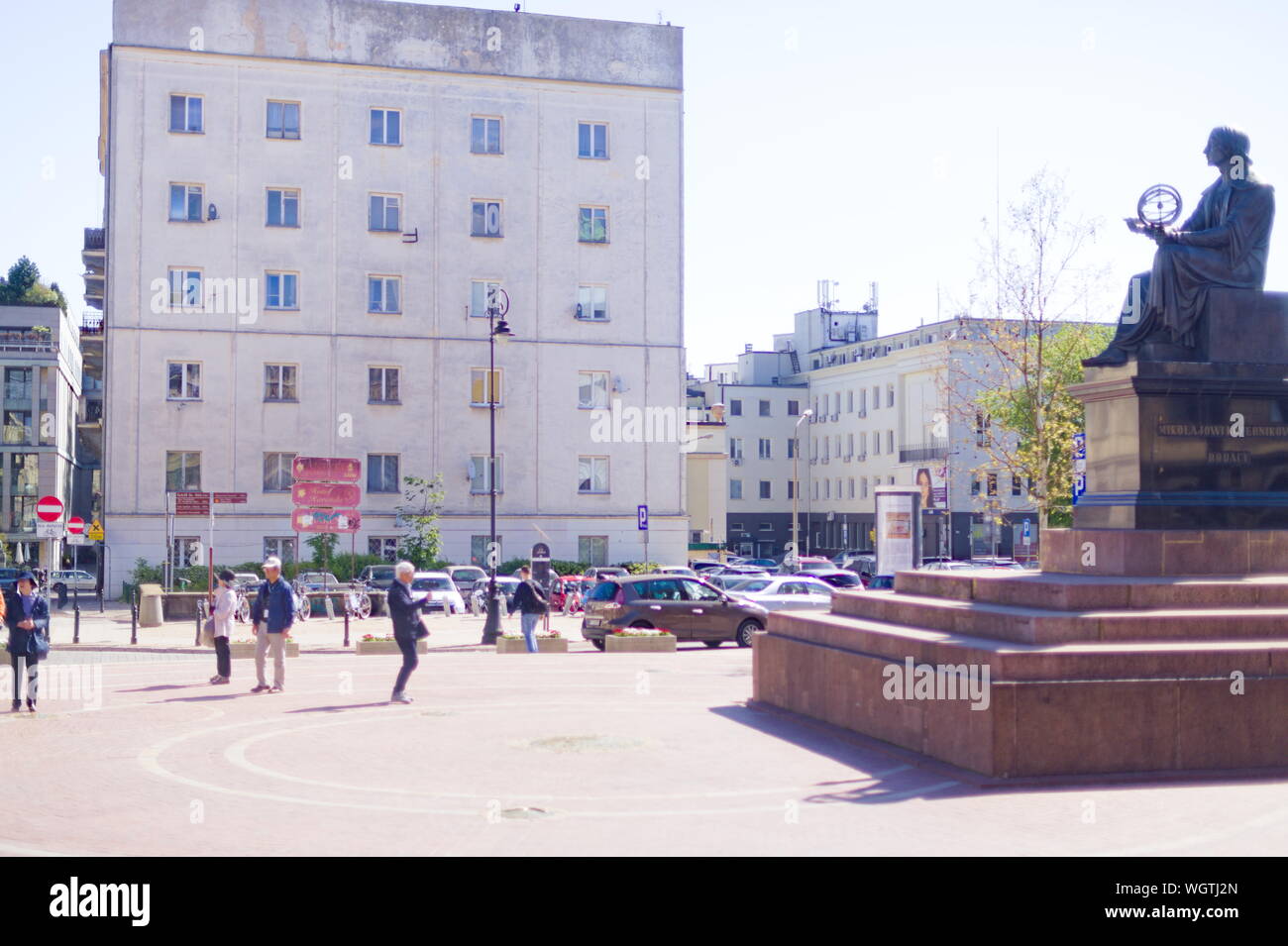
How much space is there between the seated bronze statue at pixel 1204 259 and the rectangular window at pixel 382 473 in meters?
39.7

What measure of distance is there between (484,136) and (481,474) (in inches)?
518

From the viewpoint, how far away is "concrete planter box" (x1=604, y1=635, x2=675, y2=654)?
2623 cm

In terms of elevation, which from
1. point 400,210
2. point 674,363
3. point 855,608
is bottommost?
point 855,608

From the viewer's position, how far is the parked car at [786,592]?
31.8m

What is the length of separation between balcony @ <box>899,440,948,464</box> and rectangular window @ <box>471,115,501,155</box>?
35.0 m

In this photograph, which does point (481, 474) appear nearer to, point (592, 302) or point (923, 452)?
point (592, 302)

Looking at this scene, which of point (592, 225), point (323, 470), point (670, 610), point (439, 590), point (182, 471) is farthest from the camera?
point (592, 225)

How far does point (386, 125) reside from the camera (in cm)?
5134

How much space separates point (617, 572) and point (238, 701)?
1220 inches

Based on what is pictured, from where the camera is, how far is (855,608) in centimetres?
1505

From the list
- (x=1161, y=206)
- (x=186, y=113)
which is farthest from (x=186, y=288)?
(x=1161, y=206)

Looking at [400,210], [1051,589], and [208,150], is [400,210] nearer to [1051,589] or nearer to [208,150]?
[208,150]

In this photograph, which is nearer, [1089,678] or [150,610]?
[1089,678]
